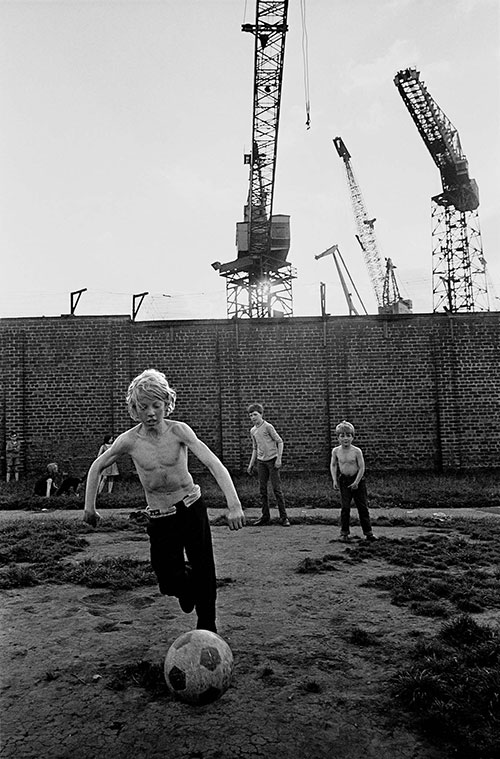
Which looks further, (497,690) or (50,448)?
(50,448)

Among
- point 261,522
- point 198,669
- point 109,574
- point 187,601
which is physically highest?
point 187,601

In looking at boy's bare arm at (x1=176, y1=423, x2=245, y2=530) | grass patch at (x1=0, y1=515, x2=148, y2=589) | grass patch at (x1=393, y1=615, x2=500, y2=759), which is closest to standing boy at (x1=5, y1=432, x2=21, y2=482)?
grass patch at (x1=0, y1=515, x2=148, y2=589)

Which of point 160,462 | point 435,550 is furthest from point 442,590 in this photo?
point 160,462

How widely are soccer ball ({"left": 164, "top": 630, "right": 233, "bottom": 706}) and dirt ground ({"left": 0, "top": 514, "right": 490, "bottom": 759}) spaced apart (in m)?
0.06

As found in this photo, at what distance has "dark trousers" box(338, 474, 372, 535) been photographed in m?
7.68

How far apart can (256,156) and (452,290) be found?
19.0 meters

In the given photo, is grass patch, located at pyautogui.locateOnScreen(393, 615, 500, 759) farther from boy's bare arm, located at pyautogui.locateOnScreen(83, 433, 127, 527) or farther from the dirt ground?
boy's bare arm, located at pyautogui.locateOnScreen(83, 433, 127, 527)

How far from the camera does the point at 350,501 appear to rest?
25.9 feet

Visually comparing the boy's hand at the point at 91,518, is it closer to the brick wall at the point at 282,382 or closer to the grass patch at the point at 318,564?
the grass patch at the point at 318,564

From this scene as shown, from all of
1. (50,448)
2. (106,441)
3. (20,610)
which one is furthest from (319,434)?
(20,610)

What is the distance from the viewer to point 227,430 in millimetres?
15625

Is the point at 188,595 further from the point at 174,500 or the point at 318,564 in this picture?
the point at 318,564

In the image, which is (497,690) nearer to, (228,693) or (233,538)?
(228,693)

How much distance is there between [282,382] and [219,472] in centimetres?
1194
